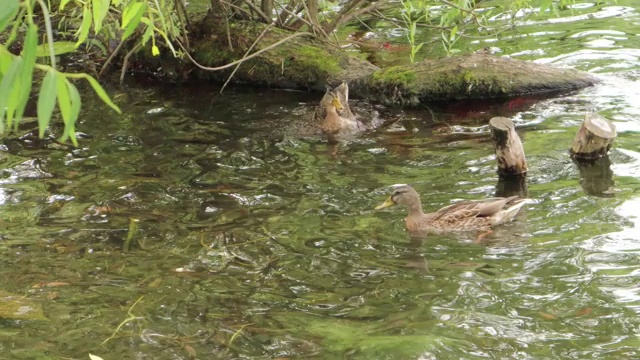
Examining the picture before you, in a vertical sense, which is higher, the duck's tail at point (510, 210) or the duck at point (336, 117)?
the duck at point (336, 117)

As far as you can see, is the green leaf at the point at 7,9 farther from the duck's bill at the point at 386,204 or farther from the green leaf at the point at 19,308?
the duck's bill at the point at 386,204

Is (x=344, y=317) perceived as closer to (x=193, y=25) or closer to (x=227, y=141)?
(x=227, y=141)

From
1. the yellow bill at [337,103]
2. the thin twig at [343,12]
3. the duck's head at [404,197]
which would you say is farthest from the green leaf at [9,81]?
the thin twig at [343,12]

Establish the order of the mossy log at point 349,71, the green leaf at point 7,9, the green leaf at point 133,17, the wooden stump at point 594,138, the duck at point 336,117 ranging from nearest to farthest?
the green leaf at point 7,9, the green leaf at point 133,17, the wooden stump at point 594,138, the duck at point 336,117, the mossy log at point 349,71

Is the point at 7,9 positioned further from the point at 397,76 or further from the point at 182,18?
the point at 182,18

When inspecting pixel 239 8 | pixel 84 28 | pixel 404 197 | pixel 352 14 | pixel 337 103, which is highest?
pixel 84 28

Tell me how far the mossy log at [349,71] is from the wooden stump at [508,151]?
3.05 metres

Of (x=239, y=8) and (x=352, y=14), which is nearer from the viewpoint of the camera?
(x=352, y=14)

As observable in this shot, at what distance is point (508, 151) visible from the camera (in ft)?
29.8

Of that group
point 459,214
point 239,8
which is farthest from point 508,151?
point 239,8

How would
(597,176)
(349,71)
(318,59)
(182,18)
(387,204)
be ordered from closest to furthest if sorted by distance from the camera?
(387,204)
(597,176)
(182,18)
(349,71)
(318,59)

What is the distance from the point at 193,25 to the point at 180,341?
877 cm

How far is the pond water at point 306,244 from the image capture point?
5910mm

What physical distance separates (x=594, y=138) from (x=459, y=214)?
7.44ft
